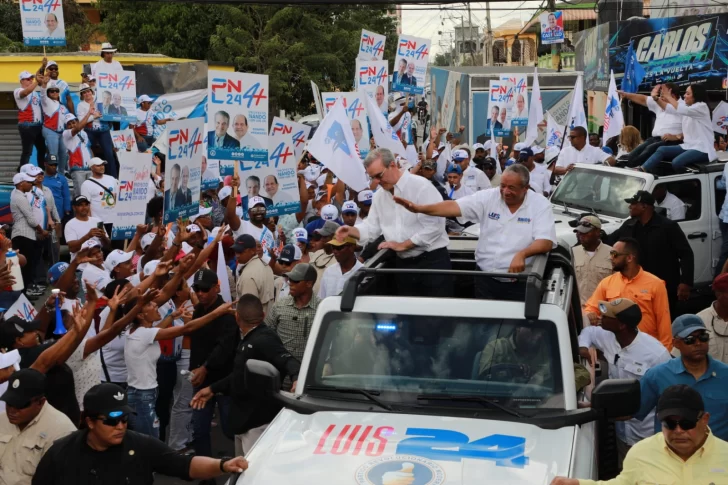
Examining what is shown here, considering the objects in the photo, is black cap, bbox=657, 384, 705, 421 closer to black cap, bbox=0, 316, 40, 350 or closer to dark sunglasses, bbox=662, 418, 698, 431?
dark sunglasses, bbox=662, 418, 698, 431

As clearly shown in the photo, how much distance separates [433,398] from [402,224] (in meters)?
2.50

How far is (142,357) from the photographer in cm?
817

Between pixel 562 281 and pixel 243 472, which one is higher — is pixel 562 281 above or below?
above

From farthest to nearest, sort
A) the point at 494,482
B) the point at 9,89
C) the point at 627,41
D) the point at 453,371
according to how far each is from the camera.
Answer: the point at 627,41
the point at 9,89
the point at 453,371
the point at 494,482

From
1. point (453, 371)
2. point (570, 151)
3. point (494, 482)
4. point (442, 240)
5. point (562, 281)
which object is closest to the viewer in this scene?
point (494, 482)

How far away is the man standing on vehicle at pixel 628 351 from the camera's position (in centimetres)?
705

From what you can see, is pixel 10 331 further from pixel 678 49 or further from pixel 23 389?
pixel 678 49

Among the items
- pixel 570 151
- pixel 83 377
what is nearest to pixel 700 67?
pixel 570 151

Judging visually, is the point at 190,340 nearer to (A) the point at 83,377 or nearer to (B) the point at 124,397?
(A) the point at 83,377

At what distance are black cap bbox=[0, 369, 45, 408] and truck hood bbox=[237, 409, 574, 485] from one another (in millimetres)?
1194

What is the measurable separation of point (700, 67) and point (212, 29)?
63.1ft

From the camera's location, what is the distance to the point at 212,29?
3859 centimetres

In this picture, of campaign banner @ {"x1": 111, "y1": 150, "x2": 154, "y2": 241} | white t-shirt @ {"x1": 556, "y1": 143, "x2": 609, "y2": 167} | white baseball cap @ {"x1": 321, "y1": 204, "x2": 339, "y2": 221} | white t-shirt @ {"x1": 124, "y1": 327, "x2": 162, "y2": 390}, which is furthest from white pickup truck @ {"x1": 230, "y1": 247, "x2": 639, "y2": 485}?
white t-shirt @ {"x1": 556, "y1": 143, "x2": 609, "y2": 167}

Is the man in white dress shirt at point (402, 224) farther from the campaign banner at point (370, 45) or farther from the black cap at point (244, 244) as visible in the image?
the campaign banner at point (370, 45)
